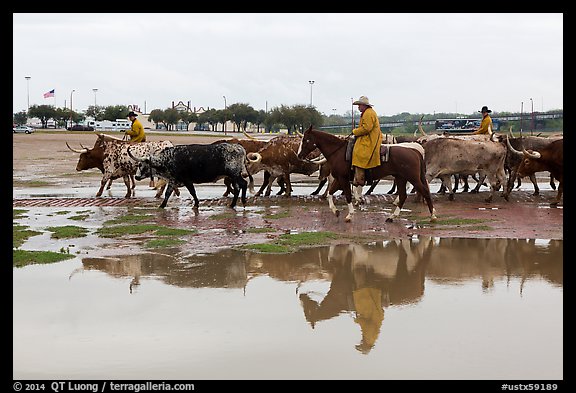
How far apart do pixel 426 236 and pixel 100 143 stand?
10.1 metres

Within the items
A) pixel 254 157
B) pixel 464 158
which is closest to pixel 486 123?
pixel 464 158

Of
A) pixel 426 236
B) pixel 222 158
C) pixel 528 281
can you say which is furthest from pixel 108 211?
pixel 528 281

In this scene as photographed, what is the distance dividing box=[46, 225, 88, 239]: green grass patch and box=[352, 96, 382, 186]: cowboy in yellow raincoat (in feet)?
16.1

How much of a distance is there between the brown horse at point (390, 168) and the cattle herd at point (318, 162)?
0.02 m

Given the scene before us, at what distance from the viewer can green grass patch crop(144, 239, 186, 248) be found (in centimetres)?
1062

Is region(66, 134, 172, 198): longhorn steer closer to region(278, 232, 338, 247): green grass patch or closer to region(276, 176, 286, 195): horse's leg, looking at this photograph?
region(276, 176, 286, 195): horse's leg

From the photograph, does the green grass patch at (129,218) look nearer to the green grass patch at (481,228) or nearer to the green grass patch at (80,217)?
the green grass patch at (80,217)

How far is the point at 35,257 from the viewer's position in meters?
9.51

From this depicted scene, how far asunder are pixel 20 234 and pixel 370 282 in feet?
19.8

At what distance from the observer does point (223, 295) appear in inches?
300

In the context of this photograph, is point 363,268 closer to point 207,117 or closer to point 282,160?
point 282,160

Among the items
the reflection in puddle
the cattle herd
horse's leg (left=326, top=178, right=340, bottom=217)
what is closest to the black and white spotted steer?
the cattle herd

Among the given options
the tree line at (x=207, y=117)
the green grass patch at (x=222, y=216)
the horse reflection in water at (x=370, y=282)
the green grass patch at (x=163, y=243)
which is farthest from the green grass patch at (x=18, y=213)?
the tree line at (x=207, y=117)

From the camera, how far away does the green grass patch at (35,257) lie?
9.27 metres
